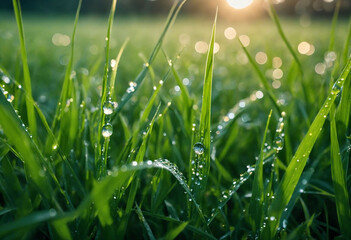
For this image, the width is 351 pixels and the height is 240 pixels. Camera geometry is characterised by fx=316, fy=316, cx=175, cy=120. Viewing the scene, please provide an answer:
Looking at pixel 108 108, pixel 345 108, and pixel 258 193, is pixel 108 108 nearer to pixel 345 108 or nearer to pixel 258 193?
pixel 258 193

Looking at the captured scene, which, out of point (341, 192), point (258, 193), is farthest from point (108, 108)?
point (341, 192)

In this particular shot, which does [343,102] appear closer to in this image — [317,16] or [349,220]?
[349,220]

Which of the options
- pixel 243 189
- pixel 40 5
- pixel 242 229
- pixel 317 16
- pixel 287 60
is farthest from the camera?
pixel 40 5

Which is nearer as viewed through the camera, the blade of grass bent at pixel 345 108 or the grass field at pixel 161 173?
the grass field at pixel 161 173

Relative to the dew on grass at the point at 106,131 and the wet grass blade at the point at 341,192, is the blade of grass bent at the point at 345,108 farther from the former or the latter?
the dew on grass at the point at 106,131

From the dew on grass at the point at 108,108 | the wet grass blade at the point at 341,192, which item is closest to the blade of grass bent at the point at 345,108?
the wet grass blade at the point at 341,192

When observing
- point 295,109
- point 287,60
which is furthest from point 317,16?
point 295,109

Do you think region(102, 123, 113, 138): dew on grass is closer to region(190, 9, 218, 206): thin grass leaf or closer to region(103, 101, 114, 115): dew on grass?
region(103, 101, 114, 115): dew on grass

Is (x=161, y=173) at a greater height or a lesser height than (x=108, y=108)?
lesser
